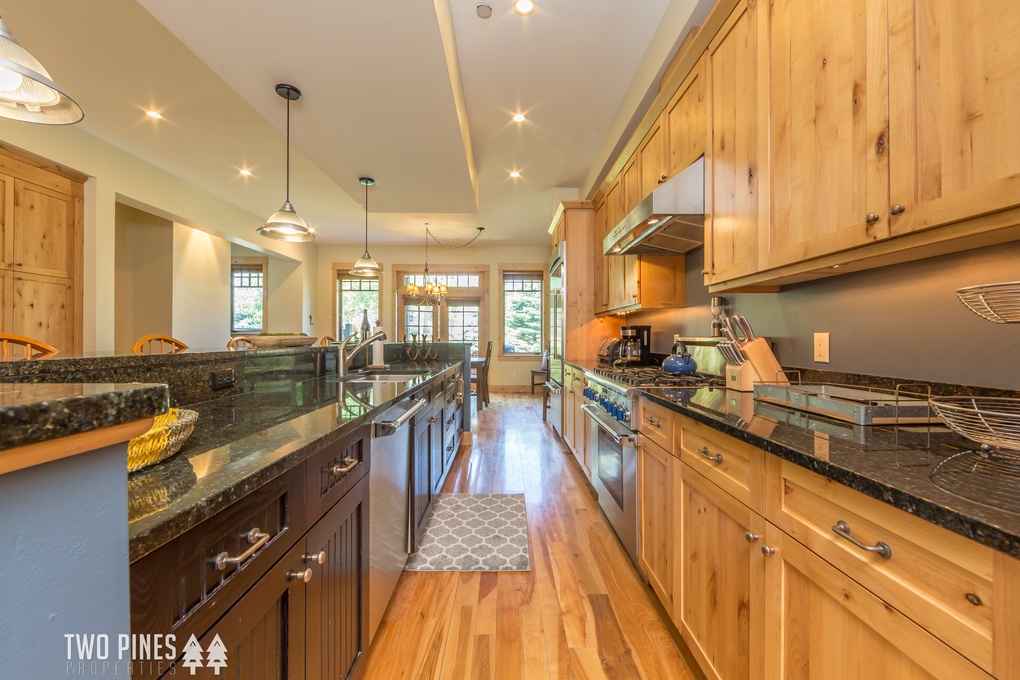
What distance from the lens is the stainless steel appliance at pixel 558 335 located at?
3896 millimetres

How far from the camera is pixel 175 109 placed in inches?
124

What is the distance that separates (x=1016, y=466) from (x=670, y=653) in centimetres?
121

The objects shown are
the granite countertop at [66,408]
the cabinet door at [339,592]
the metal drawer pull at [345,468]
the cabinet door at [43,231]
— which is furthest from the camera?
the cabinet door at [43,231]

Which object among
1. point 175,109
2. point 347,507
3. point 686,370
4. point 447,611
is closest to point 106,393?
point 347,507

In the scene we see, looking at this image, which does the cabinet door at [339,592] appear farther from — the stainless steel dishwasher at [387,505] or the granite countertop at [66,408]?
the granite countertop at [66,408]

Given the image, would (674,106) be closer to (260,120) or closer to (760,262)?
(760,262)

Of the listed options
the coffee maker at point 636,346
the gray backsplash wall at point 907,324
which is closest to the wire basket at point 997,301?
the gray backsplash wall at point 907,324

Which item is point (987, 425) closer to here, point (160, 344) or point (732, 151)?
point (732, 151)

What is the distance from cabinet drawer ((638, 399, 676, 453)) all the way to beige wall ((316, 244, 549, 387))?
601 cm

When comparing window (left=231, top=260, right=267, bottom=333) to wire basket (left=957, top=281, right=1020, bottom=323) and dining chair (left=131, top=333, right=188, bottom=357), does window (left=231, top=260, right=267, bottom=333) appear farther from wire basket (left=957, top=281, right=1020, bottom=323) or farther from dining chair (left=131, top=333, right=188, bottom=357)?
wire basket (left=957, top=281, right=1020, bottom=323)

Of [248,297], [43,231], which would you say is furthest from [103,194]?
[248,297]

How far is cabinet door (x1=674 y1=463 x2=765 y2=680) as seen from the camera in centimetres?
A: 96

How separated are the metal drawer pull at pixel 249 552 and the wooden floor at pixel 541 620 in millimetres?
984

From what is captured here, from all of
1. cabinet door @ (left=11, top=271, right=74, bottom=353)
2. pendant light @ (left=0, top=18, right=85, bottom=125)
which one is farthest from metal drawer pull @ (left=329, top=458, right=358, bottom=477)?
cabinet door @ (left=11, top=271, right=74, bottom=353)
